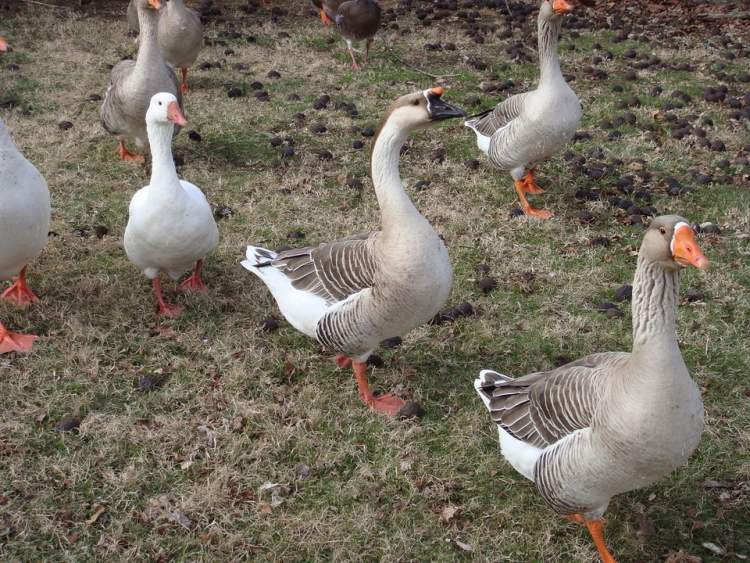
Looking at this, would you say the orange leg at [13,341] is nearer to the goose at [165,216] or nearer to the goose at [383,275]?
the goose at [165,216]

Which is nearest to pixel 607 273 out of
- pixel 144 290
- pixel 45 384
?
pixel 144 290

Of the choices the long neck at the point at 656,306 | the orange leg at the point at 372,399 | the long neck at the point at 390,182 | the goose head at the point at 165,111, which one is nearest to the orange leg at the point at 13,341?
the goose head at the point at 165,111

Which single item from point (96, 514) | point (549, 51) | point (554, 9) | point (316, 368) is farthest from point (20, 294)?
point (554, 9)

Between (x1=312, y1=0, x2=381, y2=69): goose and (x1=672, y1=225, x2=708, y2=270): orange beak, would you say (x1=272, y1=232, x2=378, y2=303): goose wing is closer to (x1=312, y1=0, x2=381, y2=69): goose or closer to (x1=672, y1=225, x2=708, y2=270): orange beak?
(x1=672, y1=225, x2=708, y2=270): orange beak

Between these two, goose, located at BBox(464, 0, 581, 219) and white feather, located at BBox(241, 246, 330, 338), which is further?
goose, located at BBox(464, 0, 581, 219)

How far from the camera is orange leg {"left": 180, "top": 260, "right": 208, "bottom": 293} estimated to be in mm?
4941

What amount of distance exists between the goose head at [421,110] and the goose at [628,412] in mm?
1172

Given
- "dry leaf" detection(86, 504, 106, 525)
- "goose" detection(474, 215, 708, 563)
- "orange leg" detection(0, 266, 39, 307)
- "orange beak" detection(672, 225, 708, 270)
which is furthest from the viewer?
"orange leg" detection(0, 266, 39, 307)

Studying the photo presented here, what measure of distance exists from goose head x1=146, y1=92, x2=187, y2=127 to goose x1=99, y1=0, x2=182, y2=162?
170 cm

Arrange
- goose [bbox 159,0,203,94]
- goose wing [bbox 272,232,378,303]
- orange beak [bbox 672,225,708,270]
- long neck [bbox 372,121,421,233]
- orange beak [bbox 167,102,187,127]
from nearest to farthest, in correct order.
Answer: orange beak [bbox 672,225,708,270], long neck [bbox 372,121,421,233], goose wing [bbox 272,232,378,303], orange beak [bbox 167,102,187,127], goose [bbox 159,0,203,94]

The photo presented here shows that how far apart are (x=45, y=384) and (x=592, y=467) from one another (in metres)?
3.07

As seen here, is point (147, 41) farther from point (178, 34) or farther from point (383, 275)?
point (383, 275)

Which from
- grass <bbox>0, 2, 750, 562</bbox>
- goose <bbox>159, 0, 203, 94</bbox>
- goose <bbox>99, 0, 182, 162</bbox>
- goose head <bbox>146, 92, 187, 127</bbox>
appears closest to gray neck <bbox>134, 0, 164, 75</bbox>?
goose <bbox>99, 0, 182, 162</bbox>

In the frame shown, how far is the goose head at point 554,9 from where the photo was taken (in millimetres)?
5605
